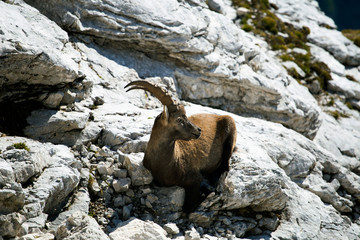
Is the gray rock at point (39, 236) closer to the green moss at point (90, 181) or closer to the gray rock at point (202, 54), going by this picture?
the green moss at point (90, 181)

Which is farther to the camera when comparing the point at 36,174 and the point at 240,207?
the point at 240,207

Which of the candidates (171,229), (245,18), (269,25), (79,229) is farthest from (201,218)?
(269,25)

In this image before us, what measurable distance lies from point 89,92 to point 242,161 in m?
4.80

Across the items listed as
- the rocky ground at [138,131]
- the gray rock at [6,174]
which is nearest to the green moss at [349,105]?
the rocky ground at [138,131]

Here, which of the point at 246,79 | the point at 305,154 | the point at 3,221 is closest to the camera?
the point at 3,221

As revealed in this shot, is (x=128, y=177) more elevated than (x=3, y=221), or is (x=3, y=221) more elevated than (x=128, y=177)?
(x=3, y=221)

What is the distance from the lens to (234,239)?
8383mm

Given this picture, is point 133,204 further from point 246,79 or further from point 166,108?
point 246,79

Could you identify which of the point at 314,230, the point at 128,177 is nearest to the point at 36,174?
the point at 128,177

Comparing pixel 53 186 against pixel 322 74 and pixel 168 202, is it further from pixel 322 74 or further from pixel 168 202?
pixel 322 74

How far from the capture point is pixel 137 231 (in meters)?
6.90

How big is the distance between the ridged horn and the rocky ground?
1633 mm

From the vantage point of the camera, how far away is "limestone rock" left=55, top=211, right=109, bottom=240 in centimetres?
601

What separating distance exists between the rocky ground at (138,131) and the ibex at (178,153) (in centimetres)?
28
